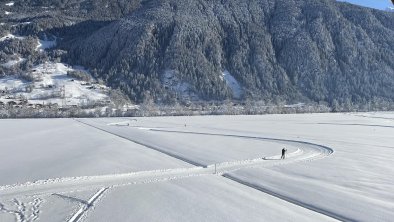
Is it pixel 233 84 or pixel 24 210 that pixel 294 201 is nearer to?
pixel 24 210

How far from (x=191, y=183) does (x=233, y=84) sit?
164451mm

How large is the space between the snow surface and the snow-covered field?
453 ft

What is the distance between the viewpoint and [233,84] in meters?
191

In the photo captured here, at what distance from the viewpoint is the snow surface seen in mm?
184875

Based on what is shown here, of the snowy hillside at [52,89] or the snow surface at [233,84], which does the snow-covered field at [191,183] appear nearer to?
the snowy hillside at [52,89]

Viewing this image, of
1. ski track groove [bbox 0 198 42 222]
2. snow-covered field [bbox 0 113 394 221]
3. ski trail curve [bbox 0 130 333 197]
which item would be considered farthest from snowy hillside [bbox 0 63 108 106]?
ski track groove [bbox 0 198 42 222]

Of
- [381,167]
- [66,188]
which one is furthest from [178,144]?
[66,188]

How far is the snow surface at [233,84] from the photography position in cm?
18488

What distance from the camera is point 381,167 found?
34250 millimetres

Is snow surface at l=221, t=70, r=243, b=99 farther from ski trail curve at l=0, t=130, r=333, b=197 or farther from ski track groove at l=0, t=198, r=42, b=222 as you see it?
ski track groove at l=0, t=198, r=42, b=222

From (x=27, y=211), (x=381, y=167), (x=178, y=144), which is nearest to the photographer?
(x=27, y=211)

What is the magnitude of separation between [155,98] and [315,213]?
488 ft

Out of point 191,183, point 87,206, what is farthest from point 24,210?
point 191,183

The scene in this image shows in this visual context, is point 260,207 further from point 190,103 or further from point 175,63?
point 175,63
